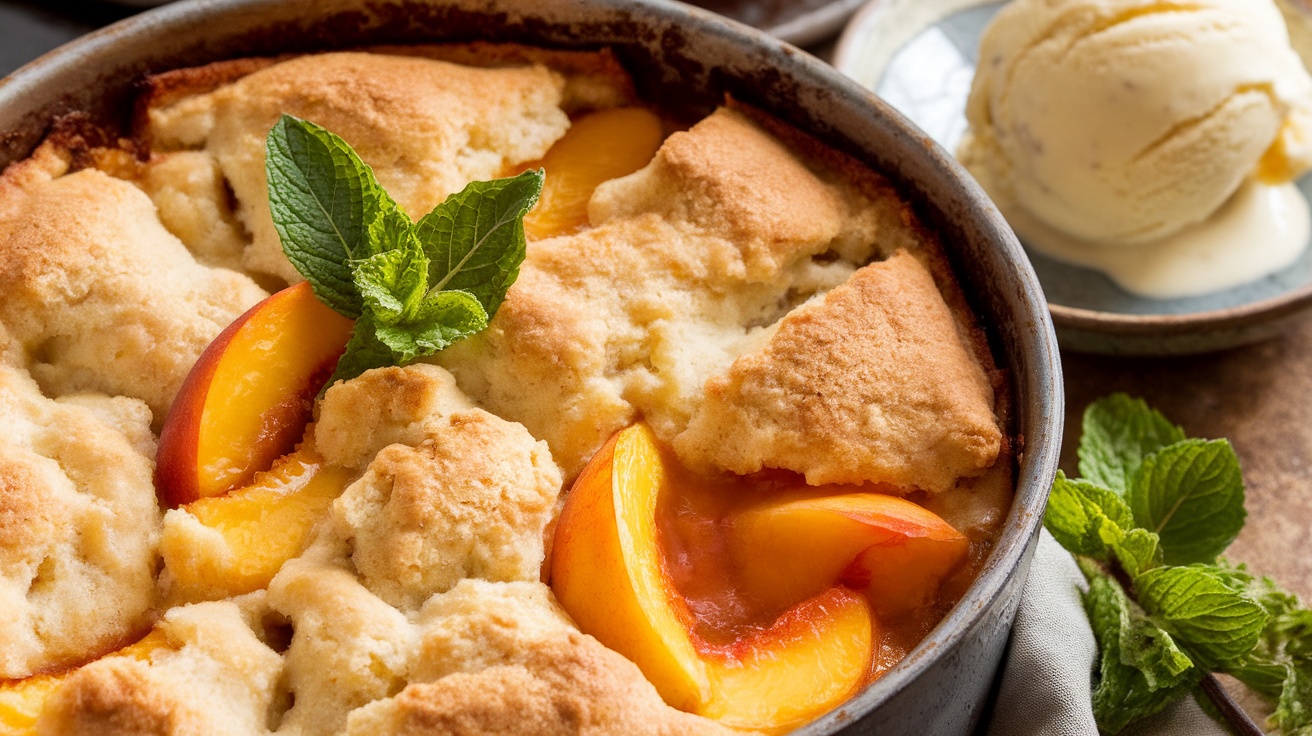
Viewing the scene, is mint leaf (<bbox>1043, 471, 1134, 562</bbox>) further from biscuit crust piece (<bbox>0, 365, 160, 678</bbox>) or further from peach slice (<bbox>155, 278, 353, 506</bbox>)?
biscuit crust piece (<bbox>0, 365, 160, 678</bbox>)

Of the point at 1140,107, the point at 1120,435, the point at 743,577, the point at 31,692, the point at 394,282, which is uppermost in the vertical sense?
the point at 394,282

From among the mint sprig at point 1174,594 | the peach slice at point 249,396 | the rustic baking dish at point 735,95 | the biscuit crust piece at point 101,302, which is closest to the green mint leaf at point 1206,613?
the mint sprig at point 1174,594

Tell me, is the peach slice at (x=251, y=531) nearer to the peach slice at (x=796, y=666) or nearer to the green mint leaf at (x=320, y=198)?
the green mint leaf at (x=320, y=198)

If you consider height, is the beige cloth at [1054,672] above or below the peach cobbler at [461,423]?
below

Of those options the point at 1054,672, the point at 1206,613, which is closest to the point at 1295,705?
the point at 1206,613

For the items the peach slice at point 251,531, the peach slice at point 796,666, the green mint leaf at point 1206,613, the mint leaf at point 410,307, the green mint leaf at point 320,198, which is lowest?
the green mint leaf at point 1206,613

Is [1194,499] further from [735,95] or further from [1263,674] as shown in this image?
[735,95]

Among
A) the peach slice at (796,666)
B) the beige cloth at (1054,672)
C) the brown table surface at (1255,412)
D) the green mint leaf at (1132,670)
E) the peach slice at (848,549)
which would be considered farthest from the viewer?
the brown table surface at (1255,412)

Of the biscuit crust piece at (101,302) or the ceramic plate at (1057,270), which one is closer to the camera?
the biscuit crust piece at (101,302)
